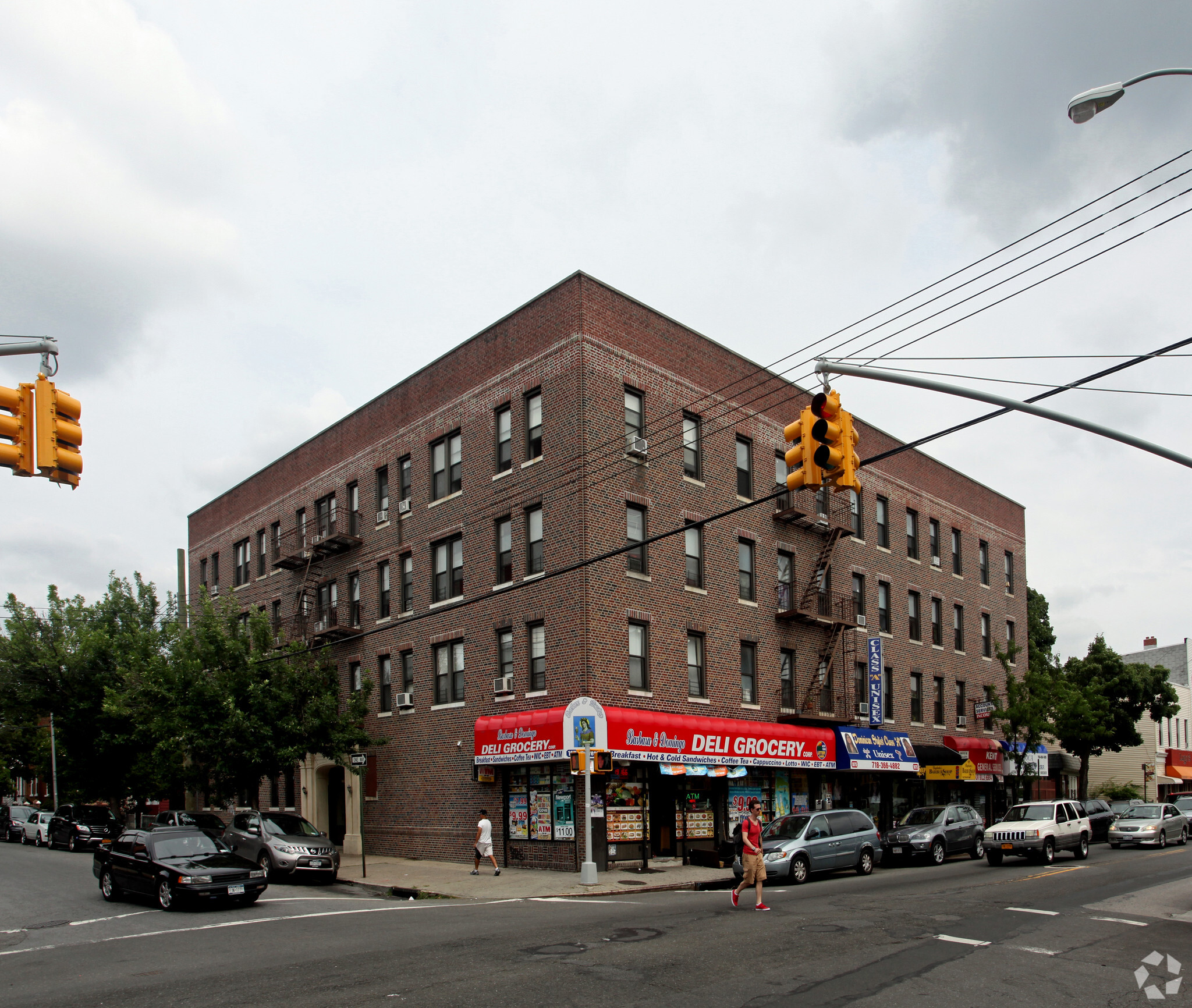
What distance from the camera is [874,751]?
109ft

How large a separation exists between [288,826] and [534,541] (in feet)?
30.4

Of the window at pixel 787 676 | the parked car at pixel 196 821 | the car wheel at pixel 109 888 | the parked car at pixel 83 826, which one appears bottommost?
the parked car at pixel 83 826

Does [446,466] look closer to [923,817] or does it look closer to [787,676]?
[787,676]

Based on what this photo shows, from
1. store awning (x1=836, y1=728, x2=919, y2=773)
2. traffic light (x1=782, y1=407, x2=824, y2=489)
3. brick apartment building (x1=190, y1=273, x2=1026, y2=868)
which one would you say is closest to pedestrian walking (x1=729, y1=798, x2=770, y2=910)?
brick apartment building (x1=190, y1=273, x2=1026, y2=868)

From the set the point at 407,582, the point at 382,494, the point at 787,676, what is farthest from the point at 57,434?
the point at 787,676

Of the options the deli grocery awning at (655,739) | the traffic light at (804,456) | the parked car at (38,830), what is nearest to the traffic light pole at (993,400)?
the traffic light at (804,456)

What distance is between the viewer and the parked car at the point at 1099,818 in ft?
115

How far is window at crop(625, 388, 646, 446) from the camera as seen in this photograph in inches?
1085

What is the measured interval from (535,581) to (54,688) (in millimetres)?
24186

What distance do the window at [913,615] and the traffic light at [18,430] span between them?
33702mm

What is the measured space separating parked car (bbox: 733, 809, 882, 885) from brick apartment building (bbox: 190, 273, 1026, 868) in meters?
3.38

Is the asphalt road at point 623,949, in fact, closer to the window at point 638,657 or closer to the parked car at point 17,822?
the window at point 638,657

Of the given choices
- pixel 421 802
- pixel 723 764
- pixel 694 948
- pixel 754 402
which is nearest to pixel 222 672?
pixel 421 802

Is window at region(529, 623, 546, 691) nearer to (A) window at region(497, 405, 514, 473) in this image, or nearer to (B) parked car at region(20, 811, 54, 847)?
(A) window at region(497, 405, 514, 473)
